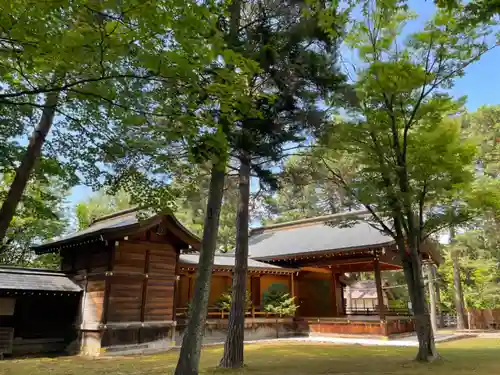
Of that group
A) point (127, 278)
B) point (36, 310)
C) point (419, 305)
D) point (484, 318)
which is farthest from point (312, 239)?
point (36, 310)

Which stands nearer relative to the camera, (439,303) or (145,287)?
(145,287)

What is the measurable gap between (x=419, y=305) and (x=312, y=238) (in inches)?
391

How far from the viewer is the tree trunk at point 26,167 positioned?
6020 mm

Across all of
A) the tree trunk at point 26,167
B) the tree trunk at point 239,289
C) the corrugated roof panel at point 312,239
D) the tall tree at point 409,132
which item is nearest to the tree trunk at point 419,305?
the tall tree at point 409,132

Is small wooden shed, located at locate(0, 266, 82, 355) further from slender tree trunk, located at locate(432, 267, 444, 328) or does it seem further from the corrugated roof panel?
slender tree trunk, located at locate(432, 267, 444, 328)

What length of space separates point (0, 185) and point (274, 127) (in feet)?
48.2

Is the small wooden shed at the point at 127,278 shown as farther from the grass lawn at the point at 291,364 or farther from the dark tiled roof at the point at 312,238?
the dark tiled roof at the point at 312,238

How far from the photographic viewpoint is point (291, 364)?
8.30 m

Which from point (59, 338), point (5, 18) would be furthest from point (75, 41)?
point (59, 338)

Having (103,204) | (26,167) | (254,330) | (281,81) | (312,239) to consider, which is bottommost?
(254,330)

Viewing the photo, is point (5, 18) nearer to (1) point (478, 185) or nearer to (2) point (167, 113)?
(2) point (167, 113)

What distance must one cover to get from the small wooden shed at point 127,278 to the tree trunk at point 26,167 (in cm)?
404

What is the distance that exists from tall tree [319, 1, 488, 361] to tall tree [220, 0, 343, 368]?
3.37ft

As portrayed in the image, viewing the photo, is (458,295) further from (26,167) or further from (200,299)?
(26,167)
